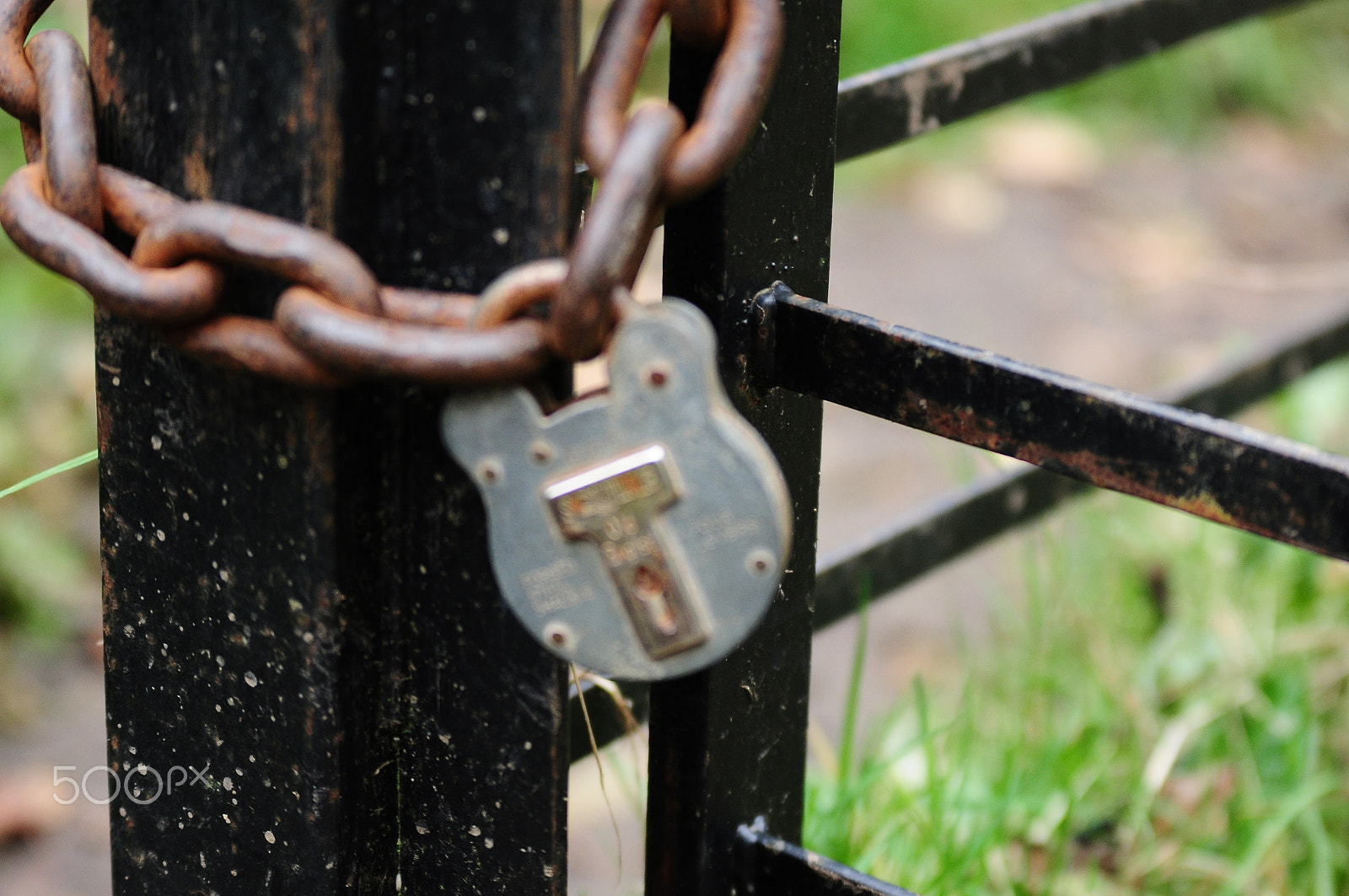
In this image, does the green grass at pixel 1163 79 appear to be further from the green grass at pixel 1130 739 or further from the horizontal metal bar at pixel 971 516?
the horizontal metal bar at pixel 971 516

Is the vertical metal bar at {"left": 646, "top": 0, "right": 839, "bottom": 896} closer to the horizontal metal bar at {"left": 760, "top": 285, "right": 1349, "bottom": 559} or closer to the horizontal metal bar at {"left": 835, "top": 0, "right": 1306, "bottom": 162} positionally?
the horizontal metal bar at {"left": 760, "top": 285, "right": 1349, "bottom": 559}

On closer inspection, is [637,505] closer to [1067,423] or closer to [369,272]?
[369,272]

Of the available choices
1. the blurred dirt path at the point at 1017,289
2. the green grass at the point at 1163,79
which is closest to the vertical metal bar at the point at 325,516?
the blurred dirt path at the point at 1017,289

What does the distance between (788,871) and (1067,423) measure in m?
0.33

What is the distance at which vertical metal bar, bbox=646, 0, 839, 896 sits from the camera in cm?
73

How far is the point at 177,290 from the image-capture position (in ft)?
1.80

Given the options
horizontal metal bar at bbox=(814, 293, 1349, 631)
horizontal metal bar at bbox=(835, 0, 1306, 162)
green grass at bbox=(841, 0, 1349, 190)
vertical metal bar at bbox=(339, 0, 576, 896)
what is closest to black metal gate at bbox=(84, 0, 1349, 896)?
vertical metal bar at bbox=(339, 0, 576, 896)

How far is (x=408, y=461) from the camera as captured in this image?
0.66 metres

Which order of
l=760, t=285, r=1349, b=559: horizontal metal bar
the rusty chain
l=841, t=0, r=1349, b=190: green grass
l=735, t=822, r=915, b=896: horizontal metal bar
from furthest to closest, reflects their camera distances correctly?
l=841, t=0, r=1349, b=190: green grass
l=735, t=822, r=915, b=896: horizontal metal bar
l=760, t=285, r=1349, b=559: horizontal metal bar
the rusty chain

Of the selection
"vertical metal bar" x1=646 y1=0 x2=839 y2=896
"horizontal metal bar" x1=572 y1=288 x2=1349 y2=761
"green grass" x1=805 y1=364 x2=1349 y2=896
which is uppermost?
"vertical metal bar" x1=646 y1=0 x2=839 y2=896

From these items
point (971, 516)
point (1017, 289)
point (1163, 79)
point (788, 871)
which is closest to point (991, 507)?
point (971, 516)

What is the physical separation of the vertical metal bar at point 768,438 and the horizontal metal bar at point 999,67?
0.50 feet

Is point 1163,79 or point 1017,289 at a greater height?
point 1163,79

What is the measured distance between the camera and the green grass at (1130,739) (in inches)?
54.5
